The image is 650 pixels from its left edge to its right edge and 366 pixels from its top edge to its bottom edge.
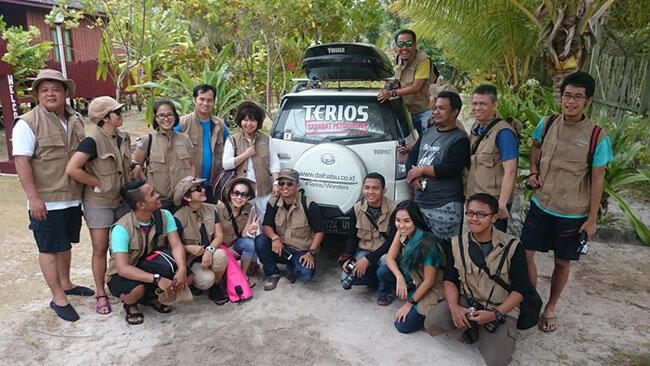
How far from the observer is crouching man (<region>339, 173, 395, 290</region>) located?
379 cm

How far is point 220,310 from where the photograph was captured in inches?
147

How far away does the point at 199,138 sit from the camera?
4.38 meters

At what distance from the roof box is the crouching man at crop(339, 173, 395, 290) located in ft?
5.47

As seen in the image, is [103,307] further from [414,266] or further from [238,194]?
[414,266]

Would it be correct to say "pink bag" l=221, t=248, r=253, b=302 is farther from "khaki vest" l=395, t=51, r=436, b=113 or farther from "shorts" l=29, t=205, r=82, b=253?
"khaki vest" l=395, t=51, r=436, b=113

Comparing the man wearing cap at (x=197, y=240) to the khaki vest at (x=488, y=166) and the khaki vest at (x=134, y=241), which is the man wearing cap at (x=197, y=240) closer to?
the khaki vest at (x=134, y=241)

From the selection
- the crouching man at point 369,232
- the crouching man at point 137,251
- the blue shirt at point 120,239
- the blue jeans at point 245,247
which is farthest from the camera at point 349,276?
the blue shirt at point 120,239

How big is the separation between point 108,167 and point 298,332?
73.9 inches

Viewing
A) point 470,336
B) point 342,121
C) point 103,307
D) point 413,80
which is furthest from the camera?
point 413,80

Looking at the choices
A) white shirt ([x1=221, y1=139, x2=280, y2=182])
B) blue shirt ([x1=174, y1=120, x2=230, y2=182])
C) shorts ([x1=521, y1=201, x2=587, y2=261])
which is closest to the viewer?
shorts ([x1=521, y1=201, x2=587, y2=261])

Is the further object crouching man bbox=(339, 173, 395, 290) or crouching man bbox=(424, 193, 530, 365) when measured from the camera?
crouching man bbox=(339, 173, 395, 290)

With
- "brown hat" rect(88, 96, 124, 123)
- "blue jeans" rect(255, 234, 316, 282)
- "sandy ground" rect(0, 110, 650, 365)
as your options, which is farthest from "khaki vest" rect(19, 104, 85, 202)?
"blue jeans" rect(255, 234, 316, 282)

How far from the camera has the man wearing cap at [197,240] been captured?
12.2 feet

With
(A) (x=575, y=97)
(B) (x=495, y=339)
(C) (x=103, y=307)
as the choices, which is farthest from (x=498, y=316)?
(C) (x=103, y=307)
